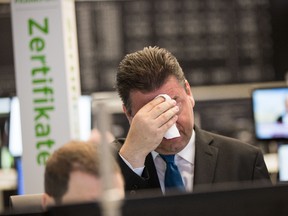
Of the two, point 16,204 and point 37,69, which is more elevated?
point 37,69

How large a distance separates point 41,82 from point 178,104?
213 centimetres

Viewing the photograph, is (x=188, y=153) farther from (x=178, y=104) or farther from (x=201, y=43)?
(x=201, y=43)

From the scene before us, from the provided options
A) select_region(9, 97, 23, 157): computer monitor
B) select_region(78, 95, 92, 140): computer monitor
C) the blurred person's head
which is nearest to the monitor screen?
select_region(78, 95, 92, 140): computer monitor

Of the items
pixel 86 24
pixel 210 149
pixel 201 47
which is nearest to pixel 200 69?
pixel 201 47

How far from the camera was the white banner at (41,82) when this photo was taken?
4270mm

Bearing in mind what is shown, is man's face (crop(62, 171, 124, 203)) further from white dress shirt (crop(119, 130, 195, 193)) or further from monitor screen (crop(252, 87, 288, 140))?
monitor screen (crop(252, 87, 288, 140))

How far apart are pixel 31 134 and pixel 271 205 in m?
3.11

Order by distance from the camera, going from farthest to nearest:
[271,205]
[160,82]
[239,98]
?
[239,98], [160,82], [271,205]

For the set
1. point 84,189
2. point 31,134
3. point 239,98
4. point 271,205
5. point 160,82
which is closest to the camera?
point 271,205

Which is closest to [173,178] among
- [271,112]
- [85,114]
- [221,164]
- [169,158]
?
[169,158]

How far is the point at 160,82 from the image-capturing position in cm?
233

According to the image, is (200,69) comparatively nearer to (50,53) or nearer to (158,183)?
(50,53)

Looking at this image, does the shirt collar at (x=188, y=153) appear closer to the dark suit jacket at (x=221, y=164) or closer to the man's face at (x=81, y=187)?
the dark suit jacket at (x=221, y=164)

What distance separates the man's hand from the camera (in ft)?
7.49
